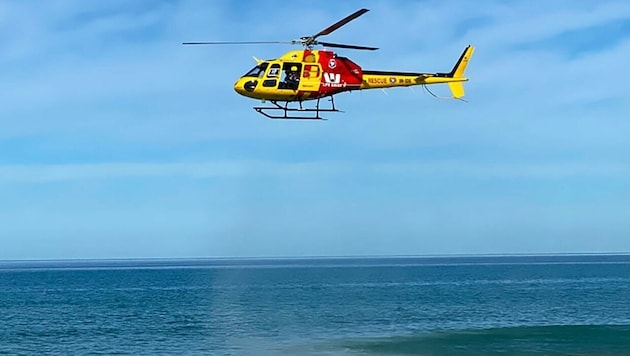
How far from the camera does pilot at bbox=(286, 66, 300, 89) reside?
99.6 ft

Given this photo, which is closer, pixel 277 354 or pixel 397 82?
pixel 397 82

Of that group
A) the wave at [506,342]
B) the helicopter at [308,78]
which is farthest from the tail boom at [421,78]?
the wave at [506,342]

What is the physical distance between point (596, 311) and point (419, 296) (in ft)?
92.4

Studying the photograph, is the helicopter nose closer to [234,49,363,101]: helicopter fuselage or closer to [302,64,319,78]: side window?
[234,49,363,101]: helicopter fuselage

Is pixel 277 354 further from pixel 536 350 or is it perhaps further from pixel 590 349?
pixel 590 349

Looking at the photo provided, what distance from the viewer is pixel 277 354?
1818 inches

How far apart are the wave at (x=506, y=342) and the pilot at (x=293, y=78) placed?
67.5ft

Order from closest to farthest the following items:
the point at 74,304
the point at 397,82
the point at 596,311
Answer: the point at 397,82, the point at 596,311, the point at 74,304

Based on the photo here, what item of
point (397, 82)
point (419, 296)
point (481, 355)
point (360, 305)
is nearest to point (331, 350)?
point (481, 355)

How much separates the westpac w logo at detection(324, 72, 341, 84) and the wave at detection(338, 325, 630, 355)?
1978cm

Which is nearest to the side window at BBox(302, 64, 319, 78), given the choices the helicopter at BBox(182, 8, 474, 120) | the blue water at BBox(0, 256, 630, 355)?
the helicopter at BBox(182, 8, 474, 120)

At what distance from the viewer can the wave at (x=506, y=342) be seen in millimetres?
47281

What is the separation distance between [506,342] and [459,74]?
23721mm

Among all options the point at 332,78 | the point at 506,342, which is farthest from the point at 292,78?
the point at 506,342
